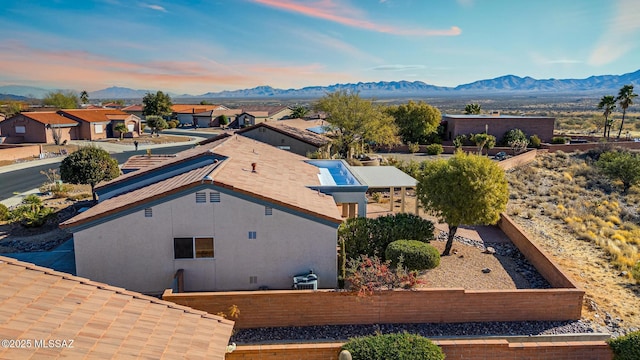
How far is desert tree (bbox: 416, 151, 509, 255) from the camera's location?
1783 cm

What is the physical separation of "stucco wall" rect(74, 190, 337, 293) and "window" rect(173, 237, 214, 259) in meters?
0.14

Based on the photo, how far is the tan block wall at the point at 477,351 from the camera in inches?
418

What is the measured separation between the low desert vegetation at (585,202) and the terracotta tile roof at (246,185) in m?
13.1

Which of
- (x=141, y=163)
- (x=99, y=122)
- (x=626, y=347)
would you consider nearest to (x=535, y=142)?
(x=141, y=163)

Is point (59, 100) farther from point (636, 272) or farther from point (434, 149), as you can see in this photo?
point (636, 272)

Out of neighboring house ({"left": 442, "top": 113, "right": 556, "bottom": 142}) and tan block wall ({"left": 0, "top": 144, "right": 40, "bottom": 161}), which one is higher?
neighboring house ({"left": 442, "top": 113, "right": 556, "bottom": 142})

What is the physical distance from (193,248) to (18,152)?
144 ft

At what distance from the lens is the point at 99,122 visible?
67.2 meters

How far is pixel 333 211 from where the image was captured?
16.0 m

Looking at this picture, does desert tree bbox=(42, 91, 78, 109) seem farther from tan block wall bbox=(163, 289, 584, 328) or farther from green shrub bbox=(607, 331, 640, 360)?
green shrub bbox=(607, 331, 640, 360)

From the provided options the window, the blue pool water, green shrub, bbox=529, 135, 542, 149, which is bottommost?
the window

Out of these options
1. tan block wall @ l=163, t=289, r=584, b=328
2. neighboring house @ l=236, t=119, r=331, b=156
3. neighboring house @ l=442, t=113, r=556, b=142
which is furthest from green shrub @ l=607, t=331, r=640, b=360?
neighboring house @ l=442, t=113, r=556, b=142

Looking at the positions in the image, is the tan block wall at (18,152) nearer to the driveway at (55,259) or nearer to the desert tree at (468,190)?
the driveway at (55,259)

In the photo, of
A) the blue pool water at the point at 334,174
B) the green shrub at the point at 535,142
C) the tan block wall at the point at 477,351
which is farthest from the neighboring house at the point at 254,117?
the tan block wall at the point at 477,351
